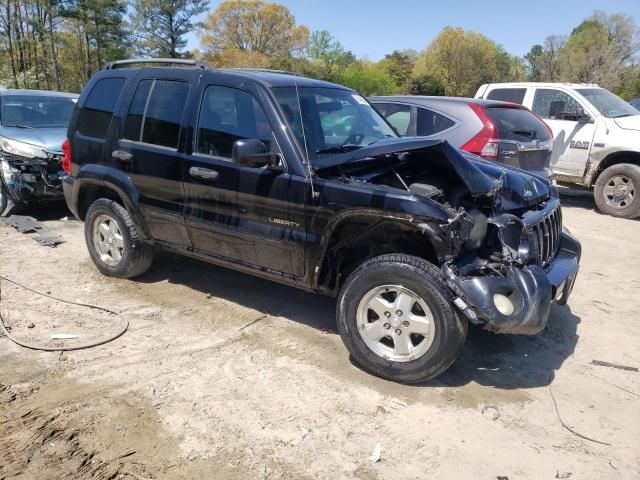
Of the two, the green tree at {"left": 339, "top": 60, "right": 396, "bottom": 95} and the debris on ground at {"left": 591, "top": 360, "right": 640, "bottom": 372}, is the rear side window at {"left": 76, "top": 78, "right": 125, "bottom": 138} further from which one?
the green tree at {"left": 339, "top": 60, "right": 396, "bottom": 95}

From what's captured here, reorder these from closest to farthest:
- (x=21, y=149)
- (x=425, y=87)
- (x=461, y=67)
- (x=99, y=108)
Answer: (x=99, y=108) → (x=21, y=149) → (x=425, y=87) → (x=461, y=67)

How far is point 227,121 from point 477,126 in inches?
152

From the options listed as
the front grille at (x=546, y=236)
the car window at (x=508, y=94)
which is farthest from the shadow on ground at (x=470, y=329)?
the car window at (x=508, y=94)

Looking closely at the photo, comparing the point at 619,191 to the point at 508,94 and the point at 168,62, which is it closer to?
the point at 508,94

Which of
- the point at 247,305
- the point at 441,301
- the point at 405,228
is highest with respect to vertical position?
the point at 405,228

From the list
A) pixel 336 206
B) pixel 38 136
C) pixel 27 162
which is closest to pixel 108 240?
pixel 336 206

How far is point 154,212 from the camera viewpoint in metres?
4.75

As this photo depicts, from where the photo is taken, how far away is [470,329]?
4422 mm

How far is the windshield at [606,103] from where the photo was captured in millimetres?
9126

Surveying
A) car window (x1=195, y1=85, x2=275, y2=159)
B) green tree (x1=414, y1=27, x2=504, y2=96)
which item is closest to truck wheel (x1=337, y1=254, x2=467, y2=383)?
car window (x1=195, y1=85, x2=275, y2=159)

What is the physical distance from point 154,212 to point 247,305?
117 cm

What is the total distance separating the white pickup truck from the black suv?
5032mm

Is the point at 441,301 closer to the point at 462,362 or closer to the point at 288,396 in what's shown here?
the point at 462,362

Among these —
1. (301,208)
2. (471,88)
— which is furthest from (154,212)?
(471,88)
